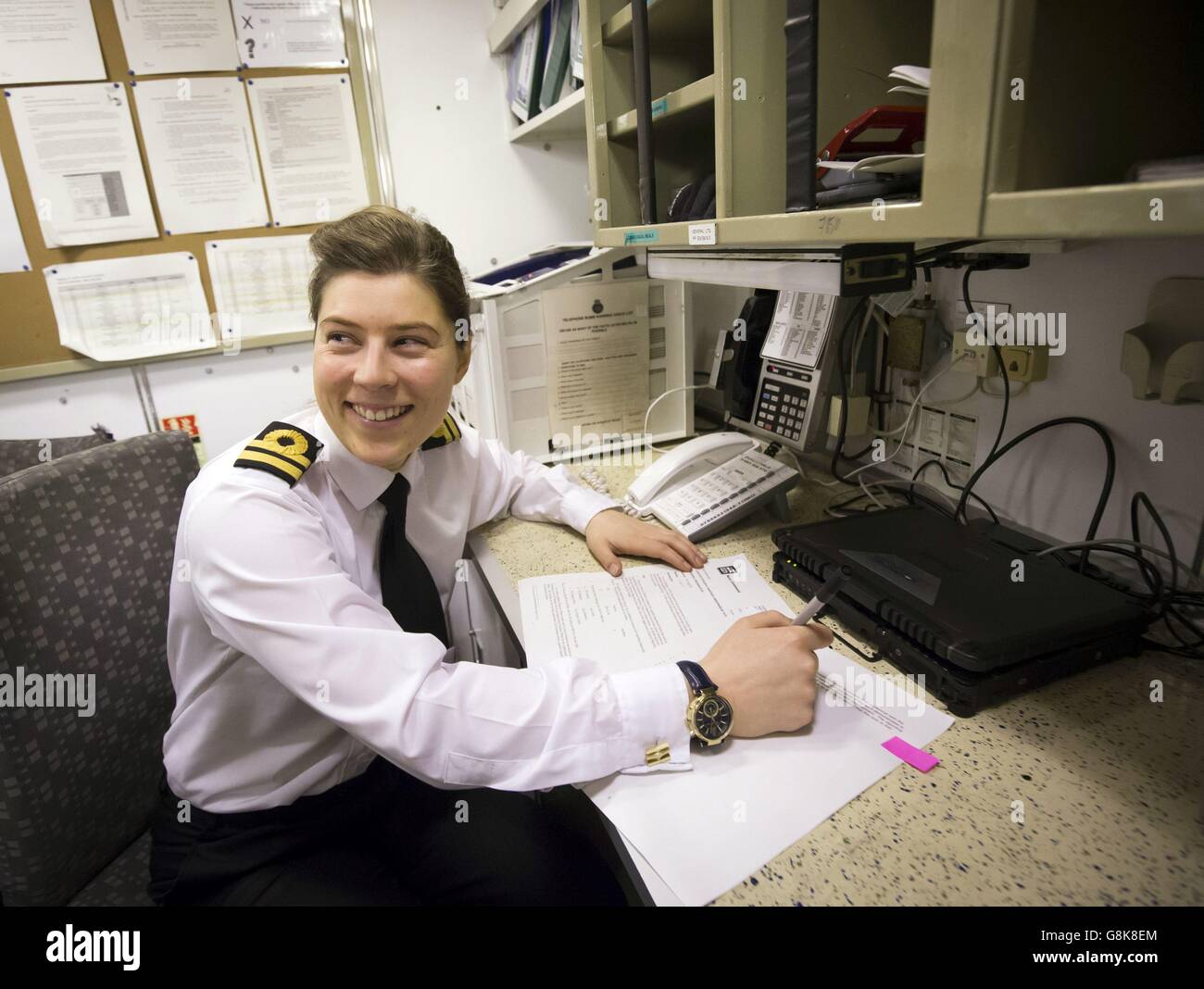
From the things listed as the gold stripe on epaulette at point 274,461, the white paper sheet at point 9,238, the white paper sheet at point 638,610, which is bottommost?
the white paper sheet at point 638,610

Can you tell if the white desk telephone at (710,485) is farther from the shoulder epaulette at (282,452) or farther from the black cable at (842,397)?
the shoulder epaulette at (282,452)

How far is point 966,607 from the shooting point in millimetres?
743

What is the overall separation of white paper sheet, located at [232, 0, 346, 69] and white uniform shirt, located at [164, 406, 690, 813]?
4.65ft

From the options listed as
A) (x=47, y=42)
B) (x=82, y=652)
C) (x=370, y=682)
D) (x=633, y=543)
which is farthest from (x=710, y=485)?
(x=47, y=42)

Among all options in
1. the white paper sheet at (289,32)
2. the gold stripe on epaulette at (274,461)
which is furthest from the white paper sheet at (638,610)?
the white paper sheet at (289,32)

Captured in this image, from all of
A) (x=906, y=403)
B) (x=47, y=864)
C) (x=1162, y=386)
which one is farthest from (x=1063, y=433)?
(x=47, y=864)

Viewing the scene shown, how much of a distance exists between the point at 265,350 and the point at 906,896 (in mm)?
2015

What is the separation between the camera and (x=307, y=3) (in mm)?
1782

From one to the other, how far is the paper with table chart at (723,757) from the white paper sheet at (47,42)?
182 centimetres

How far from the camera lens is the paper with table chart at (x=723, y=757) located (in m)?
0.58

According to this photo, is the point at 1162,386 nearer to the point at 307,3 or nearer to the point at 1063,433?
the point at 1063,433

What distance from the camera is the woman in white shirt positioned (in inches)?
28.0
